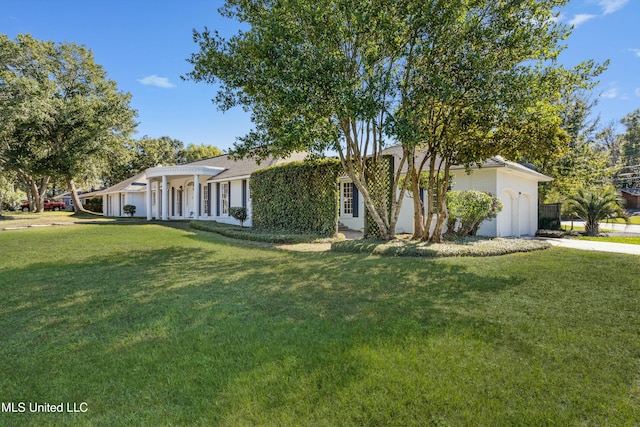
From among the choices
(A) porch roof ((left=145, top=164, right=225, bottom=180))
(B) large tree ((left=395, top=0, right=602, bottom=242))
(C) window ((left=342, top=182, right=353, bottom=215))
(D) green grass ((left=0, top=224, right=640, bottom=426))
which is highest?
(B) large tree ((left=395, top=0, right=602, bottom=242))

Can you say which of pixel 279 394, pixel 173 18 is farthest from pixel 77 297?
pixel 173 18

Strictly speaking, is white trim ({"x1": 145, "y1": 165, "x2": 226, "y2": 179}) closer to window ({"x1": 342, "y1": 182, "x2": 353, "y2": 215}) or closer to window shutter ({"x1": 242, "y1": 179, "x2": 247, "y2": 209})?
window shutter ({"x1": 242, "y1": 179, "x2": 247, "y2": 209})

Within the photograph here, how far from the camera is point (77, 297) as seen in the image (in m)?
5.40

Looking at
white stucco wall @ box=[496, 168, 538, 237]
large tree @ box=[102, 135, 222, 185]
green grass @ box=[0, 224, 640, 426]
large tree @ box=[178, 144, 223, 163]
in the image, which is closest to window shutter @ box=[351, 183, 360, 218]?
white stucco wall @ box=[496, 168, 538, 237]

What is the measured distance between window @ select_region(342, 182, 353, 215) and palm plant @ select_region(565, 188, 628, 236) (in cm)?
1165

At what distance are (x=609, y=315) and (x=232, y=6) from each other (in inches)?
462

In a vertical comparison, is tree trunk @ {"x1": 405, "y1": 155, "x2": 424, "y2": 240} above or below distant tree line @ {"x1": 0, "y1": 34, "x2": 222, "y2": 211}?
below

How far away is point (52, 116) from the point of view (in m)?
25.7

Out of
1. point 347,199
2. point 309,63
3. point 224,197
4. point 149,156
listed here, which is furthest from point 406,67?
point 149,156

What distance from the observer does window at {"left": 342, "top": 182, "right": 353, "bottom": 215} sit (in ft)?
60.3

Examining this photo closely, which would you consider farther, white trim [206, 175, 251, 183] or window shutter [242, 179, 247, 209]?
window shutter [242, 179, 247, 209]

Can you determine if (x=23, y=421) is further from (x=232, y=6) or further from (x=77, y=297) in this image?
(x=232, y=6)

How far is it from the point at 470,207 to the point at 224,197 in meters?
14.9

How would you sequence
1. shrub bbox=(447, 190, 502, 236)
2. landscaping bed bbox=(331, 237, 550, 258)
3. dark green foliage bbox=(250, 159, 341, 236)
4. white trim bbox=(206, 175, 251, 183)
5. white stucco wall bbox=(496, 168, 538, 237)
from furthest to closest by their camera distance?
white trim bbox=(206, 175, 251, 183) → white stucco wall bbox=(496, 168, 538, 237) → dark green foliage bbox=(250, 159, 341, 236) → shrub bbox=(447, 190, 502, 236) → landscaping bed bbox=(331, 237, 550, 258)
